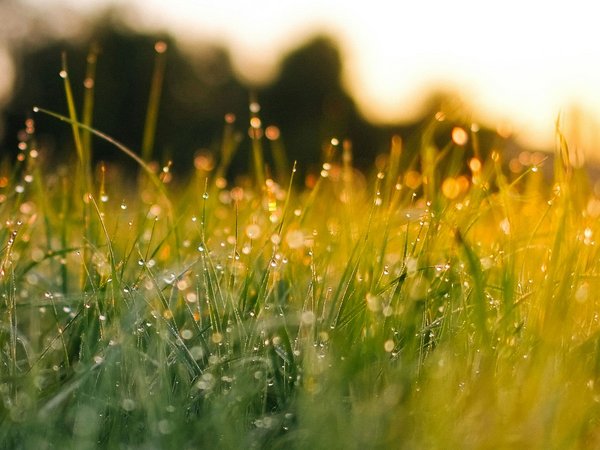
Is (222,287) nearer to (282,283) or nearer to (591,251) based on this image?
(282,283)

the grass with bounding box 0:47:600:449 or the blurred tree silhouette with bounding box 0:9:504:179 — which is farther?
the blurred tree silhouette with bounding box 0:9:504:179

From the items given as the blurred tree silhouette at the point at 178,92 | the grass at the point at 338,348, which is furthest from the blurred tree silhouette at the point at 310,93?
the grass at the point at 338,348

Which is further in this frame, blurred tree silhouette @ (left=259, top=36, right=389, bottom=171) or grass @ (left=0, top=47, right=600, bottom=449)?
blurred tree silhouette @ (left=259, top=36, right=389, bottom=171)

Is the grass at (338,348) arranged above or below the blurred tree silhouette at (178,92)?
above

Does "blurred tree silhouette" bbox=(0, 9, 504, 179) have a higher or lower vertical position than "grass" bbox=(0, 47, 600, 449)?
lower

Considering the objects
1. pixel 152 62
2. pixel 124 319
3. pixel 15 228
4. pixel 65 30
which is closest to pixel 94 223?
pixel 15 228

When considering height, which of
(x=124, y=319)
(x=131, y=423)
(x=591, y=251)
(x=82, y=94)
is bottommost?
(x=82, y=94)

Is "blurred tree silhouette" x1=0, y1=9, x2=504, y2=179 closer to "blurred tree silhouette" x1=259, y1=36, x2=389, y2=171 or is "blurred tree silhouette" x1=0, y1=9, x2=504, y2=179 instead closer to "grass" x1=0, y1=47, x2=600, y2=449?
"blurred tree silhouette" x1=259, y1=36, x2=389, y2=171

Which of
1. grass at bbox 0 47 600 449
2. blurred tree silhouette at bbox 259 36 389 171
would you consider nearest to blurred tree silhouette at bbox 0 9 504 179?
blurred tree silhouette at bbox 259 36 389 171

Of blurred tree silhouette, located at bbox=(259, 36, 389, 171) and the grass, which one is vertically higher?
the grass

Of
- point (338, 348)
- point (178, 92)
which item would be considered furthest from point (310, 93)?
point (338, 348)

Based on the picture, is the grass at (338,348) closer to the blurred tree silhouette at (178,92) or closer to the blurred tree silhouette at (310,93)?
the blurred tree silhouette at (178,92)
